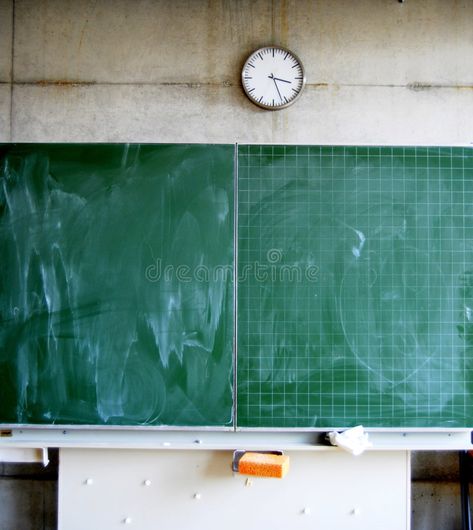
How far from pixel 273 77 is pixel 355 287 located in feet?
4.43

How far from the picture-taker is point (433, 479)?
3.12 m

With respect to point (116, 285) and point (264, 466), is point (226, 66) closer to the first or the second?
point (116, 285)

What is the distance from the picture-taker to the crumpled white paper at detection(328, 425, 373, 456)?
8.03 feet

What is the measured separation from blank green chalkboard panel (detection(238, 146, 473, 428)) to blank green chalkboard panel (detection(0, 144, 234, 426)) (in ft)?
0.55

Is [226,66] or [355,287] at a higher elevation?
[226,66]

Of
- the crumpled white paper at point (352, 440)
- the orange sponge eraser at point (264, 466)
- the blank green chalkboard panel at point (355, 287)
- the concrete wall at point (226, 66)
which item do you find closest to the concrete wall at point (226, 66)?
the concrete wall at point (226, 66)

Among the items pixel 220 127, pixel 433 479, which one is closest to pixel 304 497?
pixel 433 479

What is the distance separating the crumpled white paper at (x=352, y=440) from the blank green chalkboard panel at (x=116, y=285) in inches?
20.6

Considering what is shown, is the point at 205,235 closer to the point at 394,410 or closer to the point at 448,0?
the point at 394,410

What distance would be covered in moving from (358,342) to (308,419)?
454 millimetres

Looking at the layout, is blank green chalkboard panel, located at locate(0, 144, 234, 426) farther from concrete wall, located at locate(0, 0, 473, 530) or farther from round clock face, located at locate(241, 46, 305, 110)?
round clock face, located at locate(241, 46, 305, 110)

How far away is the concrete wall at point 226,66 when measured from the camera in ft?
10.0

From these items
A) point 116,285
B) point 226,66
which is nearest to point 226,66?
point 226,66

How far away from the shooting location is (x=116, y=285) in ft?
8.47
